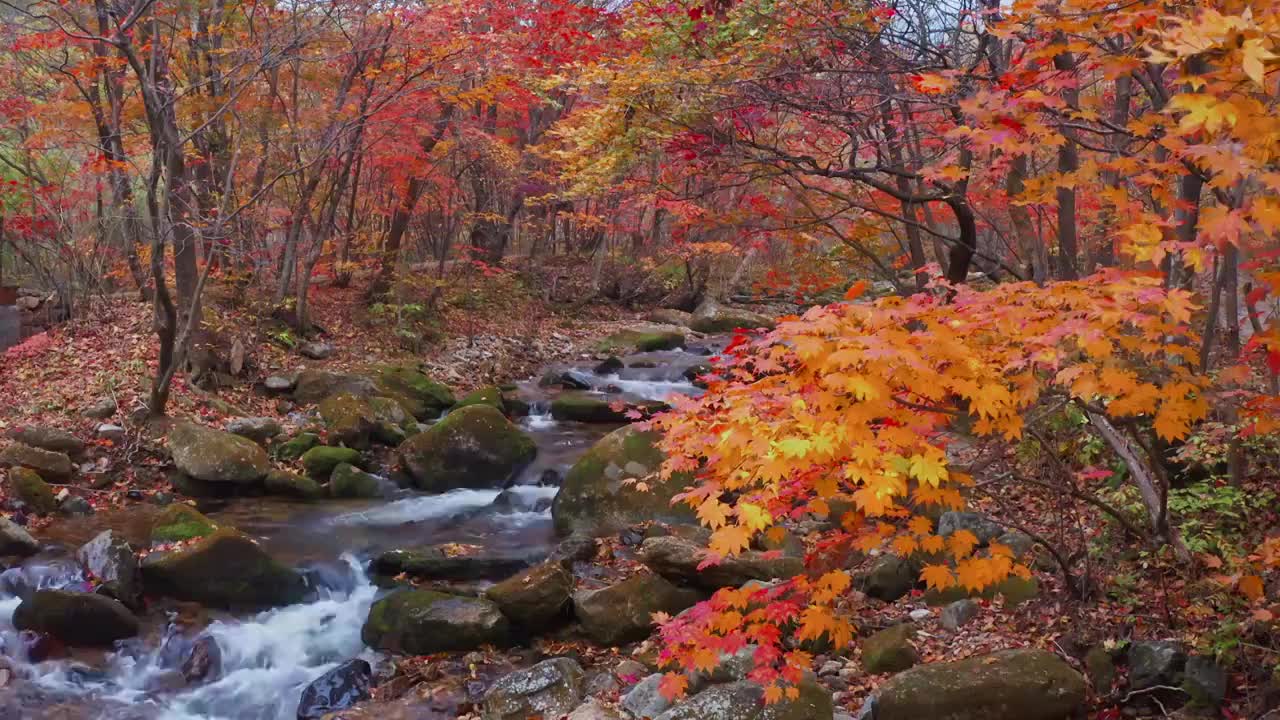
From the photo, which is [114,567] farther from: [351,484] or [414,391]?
[414,391]

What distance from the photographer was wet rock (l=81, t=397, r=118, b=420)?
10406 mm

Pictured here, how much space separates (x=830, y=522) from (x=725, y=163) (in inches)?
148

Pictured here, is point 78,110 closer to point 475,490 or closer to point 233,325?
point 233,325

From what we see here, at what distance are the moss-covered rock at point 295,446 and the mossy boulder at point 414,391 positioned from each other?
85.3 inches

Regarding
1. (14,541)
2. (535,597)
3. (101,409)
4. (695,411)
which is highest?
(695,411)

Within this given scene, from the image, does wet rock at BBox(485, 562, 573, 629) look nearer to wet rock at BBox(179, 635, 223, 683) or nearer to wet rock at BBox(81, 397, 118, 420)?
wet rock at BBox(179, 635, 223, 683)

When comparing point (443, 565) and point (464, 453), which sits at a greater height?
point (464, 453)

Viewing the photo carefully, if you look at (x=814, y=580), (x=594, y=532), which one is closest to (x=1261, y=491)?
(x=814, y=580)

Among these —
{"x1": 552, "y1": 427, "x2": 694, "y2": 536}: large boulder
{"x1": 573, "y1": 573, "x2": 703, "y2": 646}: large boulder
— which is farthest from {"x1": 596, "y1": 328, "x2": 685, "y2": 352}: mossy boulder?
{"x1": 573, "y1": 573, "x2": 703, "y2": 646}: large boulder

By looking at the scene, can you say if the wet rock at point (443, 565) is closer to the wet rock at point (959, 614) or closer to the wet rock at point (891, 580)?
the wet rock at point (891, 580)

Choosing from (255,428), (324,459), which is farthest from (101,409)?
(324,459)

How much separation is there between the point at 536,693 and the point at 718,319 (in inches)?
669

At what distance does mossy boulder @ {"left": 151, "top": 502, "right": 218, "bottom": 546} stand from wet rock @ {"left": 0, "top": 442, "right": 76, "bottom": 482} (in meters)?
1.88

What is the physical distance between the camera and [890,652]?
19.2ft
